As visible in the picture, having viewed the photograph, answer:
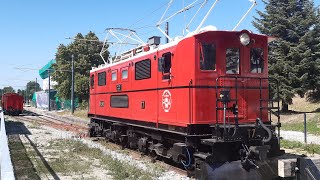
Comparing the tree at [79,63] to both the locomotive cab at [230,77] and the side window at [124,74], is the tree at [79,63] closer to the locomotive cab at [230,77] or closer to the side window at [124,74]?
the side window at [124,74]

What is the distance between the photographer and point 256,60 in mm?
10438

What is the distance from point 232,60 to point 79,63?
156ft

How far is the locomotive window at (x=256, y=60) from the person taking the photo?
33.8 ft

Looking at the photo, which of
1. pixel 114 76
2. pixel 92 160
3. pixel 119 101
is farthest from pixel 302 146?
pixel 114 76

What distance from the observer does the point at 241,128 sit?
927 cm

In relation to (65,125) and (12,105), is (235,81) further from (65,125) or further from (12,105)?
(12,105)

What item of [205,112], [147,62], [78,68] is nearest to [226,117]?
[205,112]

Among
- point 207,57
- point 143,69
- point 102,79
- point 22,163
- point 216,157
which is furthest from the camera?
point 102,79

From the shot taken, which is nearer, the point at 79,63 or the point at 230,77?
the point at 230,77

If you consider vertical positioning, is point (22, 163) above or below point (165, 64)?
below

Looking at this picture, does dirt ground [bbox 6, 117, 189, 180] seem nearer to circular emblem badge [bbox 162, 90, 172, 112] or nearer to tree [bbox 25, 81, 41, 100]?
circular emblem badge [bbox 162, 90, 172, 112]

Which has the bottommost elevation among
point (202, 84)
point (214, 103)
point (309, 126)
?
point (309, 126)

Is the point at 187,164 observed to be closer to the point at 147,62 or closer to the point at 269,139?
the point at 269,139

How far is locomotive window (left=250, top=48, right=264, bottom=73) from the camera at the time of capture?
10.3 metres
